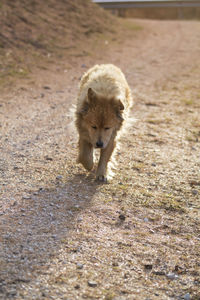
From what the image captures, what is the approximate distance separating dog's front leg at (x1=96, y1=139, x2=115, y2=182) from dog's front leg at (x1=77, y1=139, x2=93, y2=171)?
0.15 metres

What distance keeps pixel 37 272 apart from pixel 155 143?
4425mm

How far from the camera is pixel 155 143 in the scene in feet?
25.0

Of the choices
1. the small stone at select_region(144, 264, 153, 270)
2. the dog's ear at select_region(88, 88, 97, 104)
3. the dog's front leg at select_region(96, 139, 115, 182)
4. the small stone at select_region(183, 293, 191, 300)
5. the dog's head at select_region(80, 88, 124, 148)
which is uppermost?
the dog's ear at select_region(88, 88, 97, 104)

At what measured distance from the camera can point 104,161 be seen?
6035 millimetres

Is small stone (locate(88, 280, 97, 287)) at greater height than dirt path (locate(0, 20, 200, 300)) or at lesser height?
lesser

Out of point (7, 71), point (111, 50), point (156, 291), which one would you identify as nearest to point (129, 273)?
point (156, 291)

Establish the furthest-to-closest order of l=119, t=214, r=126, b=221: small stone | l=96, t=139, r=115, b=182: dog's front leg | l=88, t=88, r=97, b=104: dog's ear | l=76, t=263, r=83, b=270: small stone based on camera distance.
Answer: l=96, t=139, r=115, b=182: dog's front leg, l=88, t=88, r=97, b=104: dog's ear, l=119, t=214, r=126, b=221: small stone, l=76, t=263, r=83, b=270: small stone

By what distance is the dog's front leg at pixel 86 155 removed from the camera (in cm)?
595

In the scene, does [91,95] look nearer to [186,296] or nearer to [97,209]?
[97,209]

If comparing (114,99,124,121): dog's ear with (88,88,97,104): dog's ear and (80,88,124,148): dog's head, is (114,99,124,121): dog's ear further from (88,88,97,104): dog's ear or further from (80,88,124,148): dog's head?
(88,88,97,104): dog's ear

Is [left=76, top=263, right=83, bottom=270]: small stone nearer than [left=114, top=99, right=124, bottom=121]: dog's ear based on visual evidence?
Yes

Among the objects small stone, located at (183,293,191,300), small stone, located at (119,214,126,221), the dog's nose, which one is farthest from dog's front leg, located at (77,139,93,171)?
small stone, located at (183,293,191,300)

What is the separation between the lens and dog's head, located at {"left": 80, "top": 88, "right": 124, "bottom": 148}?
216 inches

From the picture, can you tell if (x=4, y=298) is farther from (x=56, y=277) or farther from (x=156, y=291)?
(x=156, y=291)
